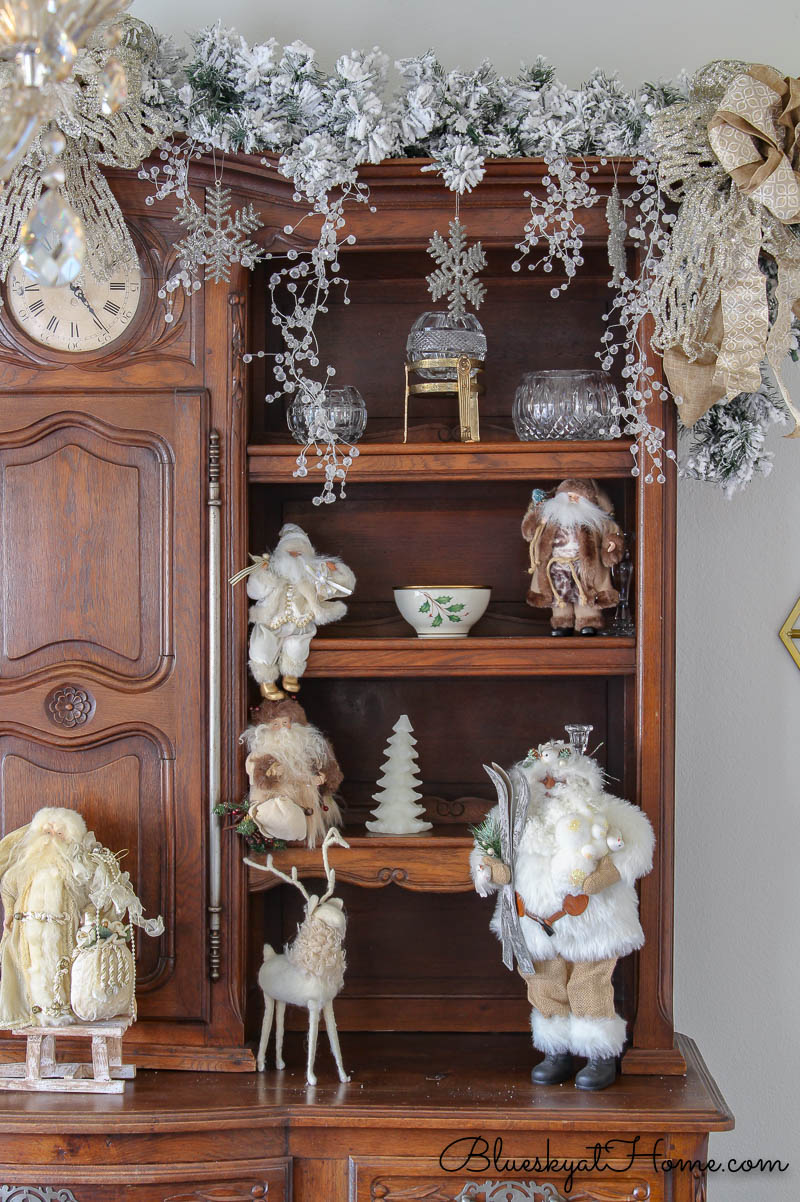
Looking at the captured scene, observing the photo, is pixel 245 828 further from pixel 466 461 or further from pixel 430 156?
pixel 430 156

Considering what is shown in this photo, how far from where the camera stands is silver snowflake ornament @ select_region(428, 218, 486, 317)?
213cm

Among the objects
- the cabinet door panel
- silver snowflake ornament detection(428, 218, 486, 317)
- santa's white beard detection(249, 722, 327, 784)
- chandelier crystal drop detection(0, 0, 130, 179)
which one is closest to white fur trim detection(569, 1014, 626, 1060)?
santa's white beard detection(249, 722, 327, 784)

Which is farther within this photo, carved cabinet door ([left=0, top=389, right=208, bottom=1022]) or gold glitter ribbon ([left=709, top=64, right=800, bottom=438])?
carved cabinet door ([left=0, top=389, right=208, bottom=1022])

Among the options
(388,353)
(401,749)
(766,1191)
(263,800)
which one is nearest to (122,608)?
(263,800)

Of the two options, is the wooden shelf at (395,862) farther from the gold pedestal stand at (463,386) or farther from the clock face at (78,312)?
the clock face at (78,312)

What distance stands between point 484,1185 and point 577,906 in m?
0.52

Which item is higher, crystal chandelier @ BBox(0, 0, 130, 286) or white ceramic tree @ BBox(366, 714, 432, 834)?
crystal chandelier @ BBox(0, 0, 130, 286)

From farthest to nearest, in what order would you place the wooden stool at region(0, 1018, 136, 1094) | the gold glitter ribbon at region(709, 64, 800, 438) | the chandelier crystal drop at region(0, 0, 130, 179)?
the wooden stool at region(0, 1018, 136, 1094)
the gold glitter ribbon at region(709, 64, 800, 438)
the chandelier crystal drop at region(0, 0, 130, 179)

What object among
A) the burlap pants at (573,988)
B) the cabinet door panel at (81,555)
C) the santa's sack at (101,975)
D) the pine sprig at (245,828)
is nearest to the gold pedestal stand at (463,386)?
the cabinet door panel at (81,555)

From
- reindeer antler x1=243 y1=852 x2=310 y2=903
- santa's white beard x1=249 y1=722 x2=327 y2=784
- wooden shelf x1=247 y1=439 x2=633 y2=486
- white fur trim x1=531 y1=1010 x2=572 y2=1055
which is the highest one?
wooden shelf x1=247 y1=439 x2=633 y2=486

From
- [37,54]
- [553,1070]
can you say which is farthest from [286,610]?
[37,54]

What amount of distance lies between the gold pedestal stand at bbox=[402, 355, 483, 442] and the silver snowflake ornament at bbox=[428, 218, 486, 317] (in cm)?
13

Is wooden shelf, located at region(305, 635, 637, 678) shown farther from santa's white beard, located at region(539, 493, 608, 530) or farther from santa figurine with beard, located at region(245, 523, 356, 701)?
santa's white beard, located at region(539, 493, 608, 530)

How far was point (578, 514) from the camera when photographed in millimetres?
2254
